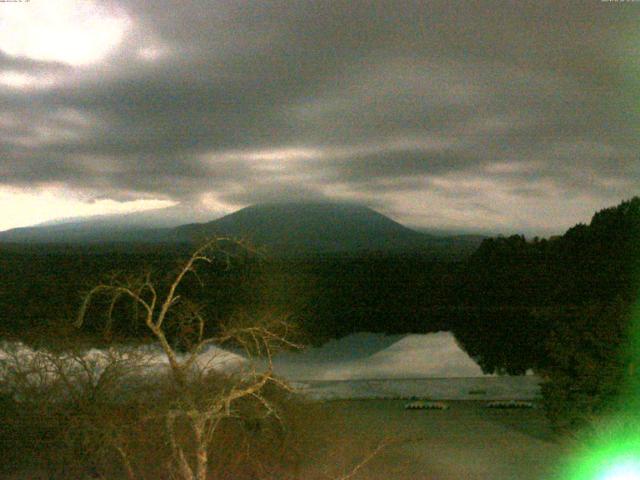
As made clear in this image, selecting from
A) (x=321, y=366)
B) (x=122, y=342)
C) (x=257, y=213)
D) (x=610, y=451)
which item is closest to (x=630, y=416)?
(x=610, y=451)

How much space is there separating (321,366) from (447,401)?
36.0 ft

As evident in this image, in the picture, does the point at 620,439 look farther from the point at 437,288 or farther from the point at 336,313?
the point at 437,288

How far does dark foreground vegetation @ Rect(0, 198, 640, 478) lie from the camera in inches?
353

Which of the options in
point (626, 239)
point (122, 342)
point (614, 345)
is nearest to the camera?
point (122, 342)

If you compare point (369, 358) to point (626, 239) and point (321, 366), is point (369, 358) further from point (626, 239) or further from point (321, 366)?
point (626, 239)

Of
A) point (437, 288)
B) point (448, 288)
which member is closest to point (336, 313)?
point (448, 288)

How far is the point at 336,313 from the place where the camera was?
44781 mm

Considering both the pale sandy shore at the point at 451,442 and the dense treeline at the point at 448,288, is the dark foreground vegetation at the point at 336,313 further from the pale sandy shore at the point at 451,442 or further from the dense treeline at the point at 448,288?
the pale sandy shore at the point at 451,442

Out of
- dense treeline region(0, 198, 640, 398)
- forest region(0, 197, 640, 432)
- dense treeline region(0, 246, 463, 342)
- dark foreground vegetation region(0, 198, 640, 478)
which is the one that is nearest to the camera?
dark foreground vegetation region(0, 198, 640, 478)

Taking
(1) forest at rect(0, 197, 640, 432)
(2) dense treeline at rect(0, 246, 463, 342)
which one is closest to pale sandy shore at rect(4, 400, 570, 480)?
(2) dense treeline at rect(0, 246, 463, 342)

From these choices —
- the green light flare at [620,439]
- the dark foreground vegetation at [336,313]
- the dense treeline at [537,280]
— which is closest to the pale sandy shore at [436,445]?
the green light flare at [620,439]

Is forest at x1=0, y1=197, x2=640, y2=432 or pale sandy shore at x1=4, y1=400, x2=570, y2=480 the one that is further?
forest at x1=0, y1=197, x2=640, y2=432

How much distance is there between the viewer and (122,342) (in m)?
10.0

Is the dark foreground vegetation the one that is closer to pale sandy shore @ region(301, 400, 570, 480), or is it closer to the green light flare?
the green light flare
